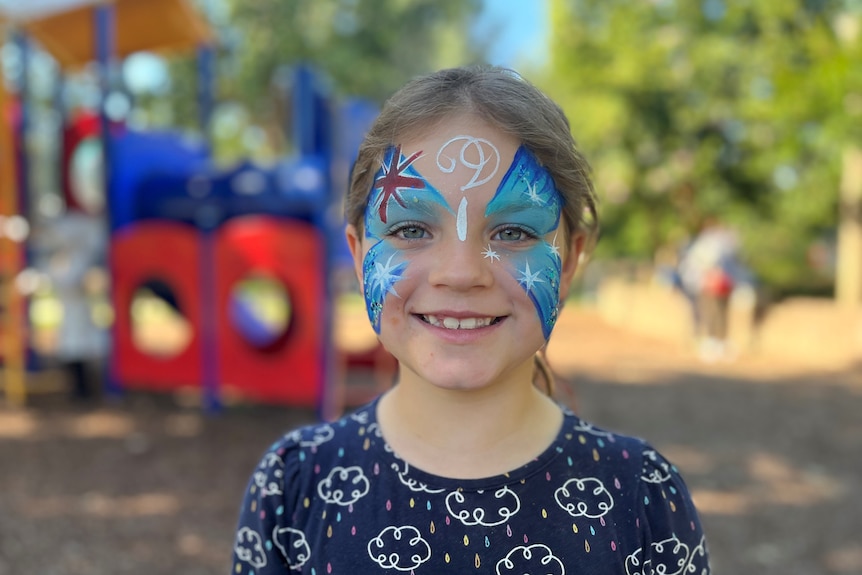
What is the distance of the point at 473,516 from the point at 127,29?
7909 millimetres

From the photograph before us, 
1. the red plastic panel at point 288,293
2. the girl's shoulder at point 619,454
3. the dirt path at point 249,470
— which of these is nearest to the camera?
the girl's shoulder at point 619,454

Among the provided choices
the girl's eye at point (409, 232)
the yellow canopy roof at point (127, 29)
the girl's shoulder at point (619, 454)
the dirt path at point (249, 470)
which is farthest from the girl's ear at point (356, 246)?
the yellow canopy roof at point (127, 29)

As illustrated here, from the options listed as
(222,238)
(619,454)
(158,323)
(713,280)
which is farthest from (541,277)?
(158,323)

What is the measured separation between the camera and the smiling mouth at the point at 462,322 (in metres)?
1.29

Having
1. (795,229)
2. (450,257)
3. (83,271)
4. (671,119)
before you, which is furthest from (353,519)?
(795,229)

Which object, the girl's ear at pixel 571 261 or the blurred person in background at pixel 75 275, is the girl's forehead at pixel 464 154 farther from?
the blurred person in background at pixel 75 275

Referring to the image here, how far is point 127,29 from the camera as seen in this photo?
789 centimetres

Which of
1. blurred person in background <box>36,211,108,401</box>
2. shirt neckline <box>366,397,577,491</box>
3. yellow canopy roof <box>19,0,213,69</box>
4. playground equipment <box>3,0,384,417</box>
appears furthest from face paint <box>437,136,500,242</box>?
yellow canopy roof <box>19,0,213,69</box>

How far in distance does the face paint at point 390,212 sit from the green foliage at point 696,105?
A: 9478mm

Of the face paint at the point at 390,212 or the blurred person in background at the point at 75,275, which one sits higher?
the face paint at the point at 390,212

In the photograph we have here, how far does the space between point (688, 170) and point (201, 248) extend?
11.2m

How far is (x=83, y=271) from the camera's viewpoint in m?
7.04

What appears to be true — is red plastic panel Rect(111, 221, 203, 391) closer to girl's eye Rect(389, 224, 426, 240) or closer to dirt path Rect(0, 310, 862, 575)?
dirt path Rect(0, 310, 862, 575)

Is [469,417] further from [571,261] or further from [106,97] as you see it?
[106,97]
